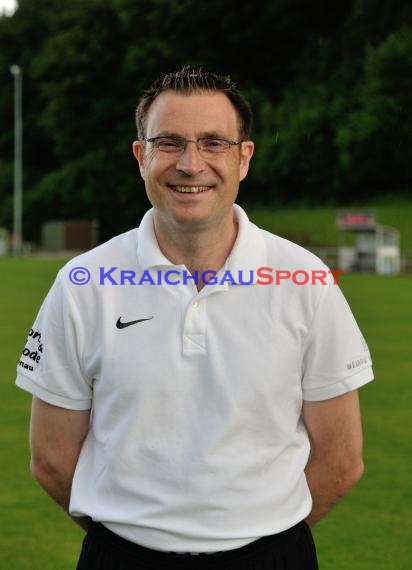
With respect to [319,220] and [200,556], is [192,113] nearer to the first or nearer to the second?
[200,556]

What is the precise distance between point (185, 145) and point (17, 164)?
190 feet

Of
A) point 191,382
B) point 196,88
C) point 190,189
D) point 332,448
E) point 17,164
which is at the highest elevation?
point 17,164

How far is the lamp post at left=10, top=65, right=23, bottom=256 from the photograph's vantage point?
54.9 metres

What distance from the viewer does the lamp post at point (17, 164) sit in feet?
180

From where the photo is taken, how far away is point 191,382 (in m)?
2.42

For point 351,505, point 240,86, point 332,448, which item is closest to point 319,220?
point 240,86

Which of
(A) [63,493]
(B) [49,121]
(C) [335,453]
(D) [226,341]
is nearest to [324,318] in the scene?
(D) [226,341]

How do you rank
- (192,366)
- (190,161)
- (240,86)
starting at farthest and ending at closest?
(240,86) → (190,161) → (192,366)

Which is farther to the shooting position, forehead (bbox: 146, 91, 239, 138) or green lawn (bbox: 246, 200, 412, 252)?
green lawn (bbox: 246, 200, 412, 252)

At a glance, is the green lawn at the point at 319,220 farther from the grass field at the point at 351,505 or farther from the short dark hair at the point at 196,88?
the short dark hair at the point at 196,88

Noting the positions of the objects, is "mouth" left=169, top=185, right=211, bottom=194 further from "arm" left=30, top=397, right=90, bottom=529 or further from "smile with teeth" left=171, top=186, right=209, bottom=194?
"arm" left=30, top=397, right=90, bottom=529

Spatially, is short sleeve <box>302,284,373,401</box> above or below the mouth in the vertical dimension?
below

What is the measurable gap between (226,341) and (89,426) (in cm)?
47

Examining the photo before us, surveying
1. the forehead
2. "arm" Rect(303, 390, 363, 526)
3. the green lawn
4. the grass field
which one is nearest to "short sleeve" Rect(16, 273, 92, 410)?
the forehead
